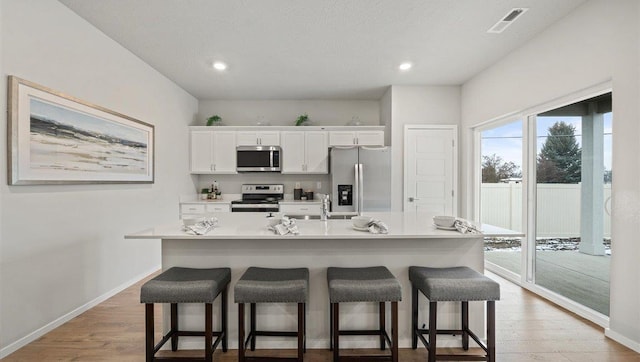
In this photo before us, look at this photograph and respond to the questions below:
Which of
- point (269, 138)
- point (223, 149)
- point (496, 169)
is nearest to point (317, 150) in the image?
point (269, 138)

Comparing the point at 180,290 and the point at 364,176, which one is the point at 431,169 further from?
the point at 180,290

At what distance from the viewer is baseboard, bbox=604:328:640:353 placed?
2123mm

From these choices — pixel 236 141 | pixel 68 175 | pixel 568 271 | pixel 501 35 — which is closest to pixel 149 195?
pixel 68 175

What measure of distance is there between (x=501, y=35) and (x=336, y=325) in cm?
309

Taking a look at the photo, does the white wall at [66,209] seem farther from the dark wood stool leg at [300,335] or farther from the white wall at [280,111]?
the dark wood stool leg at [300,335]

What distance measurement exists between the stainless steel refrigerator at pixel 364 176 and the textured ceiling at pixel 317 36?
3.35ft

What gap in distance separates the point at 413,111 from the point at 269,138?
→ 2.31 metres

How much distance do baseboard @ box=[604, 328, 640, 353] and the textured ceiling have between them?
2.60 m

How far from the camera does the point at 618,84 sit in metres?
2.25

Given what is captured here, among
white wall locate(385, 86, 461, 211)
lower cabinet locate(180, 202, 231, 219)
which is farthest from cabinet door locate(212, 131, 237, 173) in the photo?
white wall locate(385, 86, 461, 211)

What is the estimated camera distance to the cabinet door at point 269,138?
5020mm

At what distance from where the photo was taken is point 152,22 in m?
2.74

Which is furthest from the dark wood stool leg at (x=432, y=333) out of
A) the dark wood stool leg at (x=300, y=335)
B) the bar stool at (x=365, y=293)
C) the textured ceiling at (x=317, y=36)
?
the textured ceiling at (x=317, y=36)

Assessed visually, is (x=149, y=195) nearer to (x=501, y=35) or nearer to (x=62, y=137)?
(x=62, y=137)
